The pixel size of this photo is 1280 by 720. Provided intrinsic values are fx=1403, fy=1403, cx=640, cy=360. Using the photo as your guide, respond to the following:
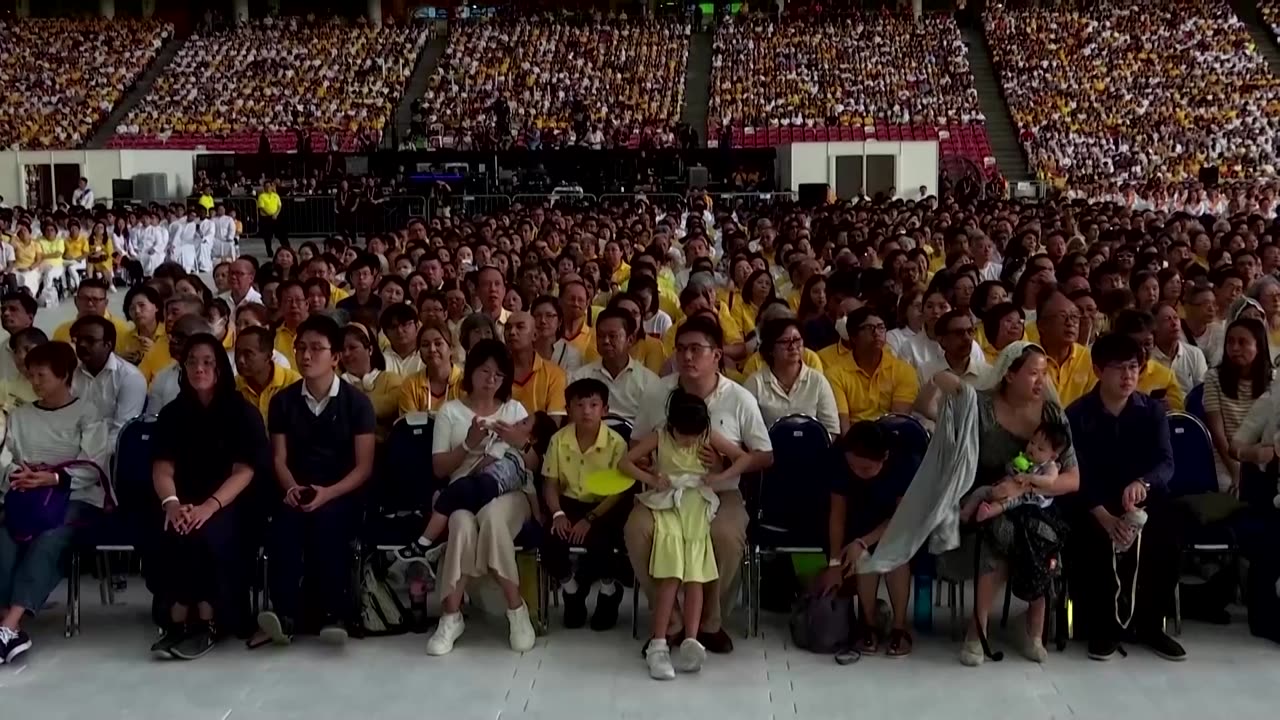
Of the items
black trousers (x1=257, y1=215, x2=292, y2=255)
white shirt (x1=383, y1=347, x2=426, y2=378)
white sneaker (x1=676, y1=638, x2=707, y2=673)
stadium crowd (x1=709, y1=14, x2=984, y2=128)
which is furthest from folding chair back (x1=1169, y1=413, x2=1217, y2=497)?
stadium crowd (x1=709, y1=14, x2=984, y2=128)

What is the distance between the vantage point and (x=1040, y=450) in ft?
16.6

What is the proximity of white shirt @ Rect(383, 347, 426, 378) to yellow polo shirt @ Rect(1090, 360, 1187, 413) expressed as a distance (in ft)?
10.5

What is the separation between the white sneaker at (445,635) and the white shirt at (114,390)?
178 centimetres

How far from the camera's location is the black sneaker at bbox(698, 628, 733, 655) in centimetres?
525

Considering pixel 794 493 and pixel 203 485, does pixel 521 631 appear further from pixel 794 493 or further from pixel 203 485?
pixel 203 485

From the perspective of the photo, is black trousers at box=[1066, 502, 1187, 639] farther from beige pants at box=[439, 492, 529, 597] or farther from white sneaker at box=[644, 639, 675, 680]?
beige pants at box=[439, 492, 529, 597]

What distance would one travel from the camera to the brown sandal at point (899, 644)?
5.20 m

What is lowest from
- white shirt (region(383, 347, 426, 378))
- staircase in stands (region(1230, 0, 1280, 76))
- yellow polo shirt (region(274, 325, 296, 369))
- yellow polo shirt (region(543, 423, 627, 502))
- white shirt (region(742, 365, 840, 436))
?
yellow polo shirt (region(543, 423, 627, 502))

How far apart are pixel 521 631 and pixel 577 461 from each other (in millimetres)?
691

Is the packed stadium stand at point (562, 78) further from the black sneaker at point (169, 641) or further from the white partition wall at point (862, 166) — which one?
the black sneaker at point (169, 641)

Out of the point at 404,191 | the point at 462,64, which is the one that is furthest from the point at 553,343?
the point at 462,64

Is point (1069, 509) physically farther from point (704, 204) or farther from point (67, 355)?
point (704, 204)

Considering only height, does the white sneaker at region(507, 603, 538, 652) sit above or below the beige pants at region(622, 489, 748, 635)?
below

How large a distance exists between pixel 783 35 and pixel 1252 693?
116ft
